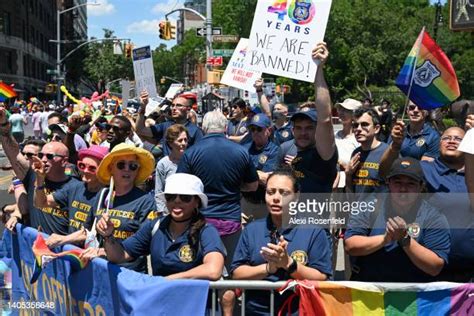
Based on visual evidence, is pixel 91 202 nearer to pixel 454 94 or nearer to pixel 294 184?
pixel 294 184

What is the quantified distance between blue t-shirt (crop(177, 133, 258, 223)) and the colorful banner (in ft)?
4.38

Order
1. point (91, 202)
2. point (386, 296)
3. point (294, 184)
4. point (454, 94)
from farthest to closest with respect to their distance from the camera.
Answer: point (454, 94) < point (91, 202) < point (294, 184) < point (386, 296)

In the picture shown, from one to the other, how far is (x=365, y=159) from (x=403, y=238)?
1982 millimetres

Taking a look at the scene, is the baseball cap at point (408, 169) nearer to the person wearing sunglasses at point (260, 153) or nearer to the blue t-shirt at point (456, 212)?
the blue t-shirt at point (456, 212)

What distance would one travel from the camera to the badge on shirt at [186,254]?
3846 millimetres

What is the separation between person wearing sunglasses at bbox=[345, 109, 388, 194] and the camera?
5359 millimetres

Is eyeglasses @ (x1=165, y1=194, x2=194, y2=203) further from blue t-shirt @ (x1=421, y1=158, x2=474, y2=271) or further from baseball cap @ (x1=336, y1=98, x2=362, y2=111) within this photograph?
baseball cap @ (x1=336, y1=98, x2=362, y2=111)

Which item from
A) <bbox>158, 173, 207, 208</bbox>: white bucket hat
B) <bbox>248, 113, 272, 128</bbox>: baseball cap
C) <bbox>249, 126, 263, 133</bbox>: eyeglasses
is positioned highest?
<bbox>248, 113, 272, 128</bbox>: baseball cap

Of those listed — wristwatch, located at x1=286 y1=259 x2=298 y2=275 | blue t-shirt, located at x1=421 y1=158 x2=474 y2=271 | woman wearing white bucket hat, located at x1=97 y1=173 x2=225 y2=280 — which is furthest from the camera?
blue t-shirt, located at x1=421 y1=158 x2=474 y2=271

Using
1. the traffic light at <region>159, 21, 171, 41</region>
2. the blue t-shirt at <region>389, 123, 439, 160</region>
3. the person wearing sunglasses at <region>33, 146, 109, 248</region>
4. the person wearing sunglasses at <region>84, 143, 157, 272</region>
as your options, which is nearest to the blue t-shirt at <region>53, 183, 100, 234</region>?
the person wearing sunglasses at <region>33, 146, 109, 248</region>

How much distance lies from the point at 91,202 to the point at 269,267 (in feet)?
5.72

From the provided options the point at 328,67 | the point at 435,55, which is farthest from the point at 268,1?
the point at 328,67

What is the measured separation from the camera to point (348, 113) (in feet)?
22.1

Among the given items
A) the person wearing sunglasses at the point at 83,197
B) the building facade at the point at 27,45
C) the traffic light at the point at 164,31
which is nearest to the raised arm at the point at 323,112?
the person wearing sunglasses at the point at 83,197
